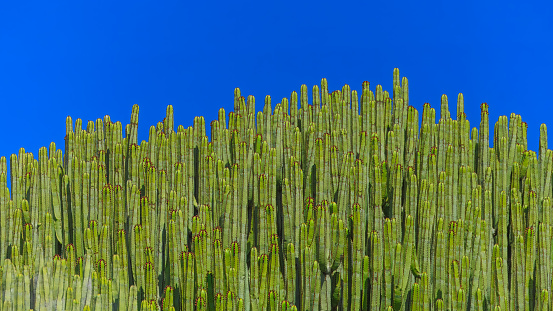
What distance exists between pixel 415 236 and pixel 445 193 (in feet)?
1.66

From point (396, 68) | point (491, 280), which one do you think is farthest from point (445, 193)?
point (396, 68)

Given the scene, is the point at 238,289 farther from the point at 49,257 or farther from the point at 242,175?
the point at 49,257

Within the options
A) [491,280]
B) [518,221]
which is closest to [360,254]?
[491,280]

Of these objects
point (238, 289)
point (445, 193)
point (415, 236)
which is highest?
point (445, 193)

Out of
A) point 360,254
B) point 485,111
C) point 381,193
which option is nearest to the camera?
point 360,254

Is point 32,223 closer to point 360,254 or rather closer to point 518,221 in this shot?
point 360,254

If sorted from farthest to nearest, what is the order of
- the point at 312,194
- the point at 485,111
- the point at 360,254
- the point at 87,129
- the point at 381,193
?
the point at 87,129 < the point at 485,111 < the point at 312,194 < the point at 381,193 < the point at 360,254

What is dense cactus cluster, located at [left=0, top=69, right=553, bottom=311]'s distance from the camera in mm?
5938

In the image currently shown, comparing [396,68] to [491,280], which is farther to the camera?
[396,68]

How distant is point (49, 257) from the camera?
6.73m

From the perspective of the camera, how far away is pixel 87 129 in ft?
28.2

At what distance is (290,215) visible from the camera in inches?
251

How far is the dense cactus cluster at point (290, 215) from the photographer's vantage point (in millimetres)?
5938

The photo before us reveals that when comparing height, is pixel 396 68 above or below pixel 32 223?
above
